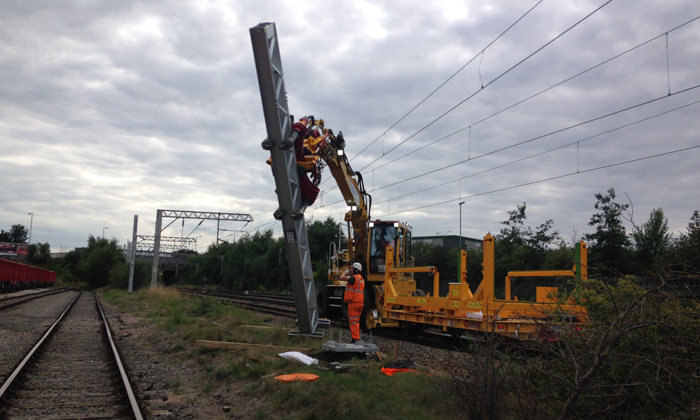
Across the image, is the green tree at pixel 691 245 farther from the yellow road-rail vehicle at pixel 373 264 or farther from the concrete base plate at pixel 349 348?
the concrete base plate at pixel 349 348

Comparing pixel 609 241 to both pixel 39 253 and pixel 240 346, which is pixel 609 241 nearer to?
pixel 240 346

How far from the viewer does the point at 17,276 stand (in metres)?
42.2

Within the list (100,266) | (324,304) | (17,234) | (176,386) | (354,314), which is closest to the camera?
(176,386)

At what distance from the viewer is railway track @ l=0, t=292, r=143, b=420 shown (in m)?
6.44

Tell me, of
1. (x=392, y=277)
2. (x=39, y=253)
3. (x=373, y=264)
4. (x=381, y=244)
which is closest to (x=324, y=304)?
(x=373, y=264)

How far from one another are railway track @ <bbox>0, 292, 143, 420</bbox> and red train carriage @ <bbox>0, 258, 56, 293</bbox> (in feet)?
99.2

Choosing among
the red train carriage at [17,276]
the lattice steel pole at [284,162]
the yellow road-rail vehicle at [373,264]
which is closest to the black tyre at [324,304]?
the yellow road-rail vehicle at [373,264]

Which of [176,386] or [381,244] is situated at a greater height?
[381,244]

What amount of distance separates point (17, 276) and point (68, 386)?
42.0 meters

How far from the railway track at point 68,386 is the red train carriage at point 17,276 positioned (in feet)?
99.2

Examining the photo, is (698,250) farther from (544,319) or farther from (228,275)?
(228,275)

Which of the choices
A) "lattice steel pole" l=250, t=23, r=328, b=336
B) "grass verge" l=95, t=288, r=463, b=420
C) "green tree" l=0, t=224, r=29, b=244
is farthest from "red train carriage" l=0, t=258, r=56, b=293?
"green tree" l=0, t=224, r=29, b=244

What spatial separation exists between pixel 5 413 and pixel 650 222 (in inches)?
1093

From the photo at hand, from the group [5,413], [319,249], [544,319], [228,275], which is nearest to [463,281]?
[544,319]
